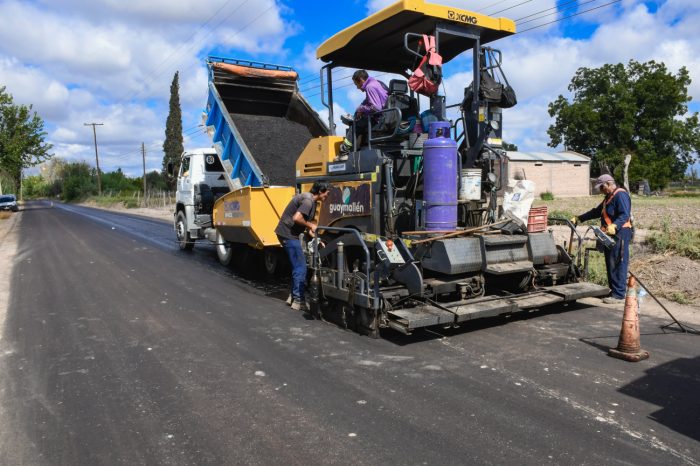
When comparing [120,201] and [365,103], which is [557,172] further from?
[120,201]

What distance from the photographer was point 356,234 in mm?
5949

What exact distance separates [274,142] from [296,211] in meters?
3.55

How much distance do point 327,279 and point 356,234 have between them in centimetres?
69

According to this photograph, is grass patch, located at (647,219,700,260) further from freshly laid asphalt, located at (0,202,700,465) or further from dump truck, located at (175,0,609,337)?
dump truck, located at (175,0,609,337)

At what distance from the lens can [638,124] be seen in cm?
4912

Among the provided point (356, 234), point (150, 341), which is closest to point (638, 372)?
point (356, 234)

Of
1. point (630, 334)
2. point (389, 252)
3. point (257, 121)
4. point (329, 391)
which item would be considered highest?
point (257, 121)

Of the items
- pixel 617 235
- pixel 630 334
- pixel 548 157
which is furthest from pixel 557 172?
pixel 630 334

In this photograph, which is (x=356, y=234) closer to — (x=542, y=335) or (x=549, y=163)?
(x=542, y=335)

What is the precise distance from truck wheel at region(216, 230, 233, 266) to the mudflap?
5.90 metres

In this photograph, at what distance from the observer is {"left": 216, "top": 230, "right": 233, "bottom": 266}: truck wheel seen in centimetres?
1075

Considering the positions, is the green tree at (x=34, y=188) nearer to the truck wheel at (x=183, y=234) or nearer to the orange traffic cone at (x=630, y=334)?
the truck wheel at (x=183, y=234)

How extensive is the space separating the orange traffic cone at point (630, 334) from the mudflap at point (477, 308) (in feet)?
3.66

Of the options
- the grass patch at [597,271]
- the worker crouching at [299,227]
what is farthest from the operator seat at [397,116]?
the grass patch at [597,271]
